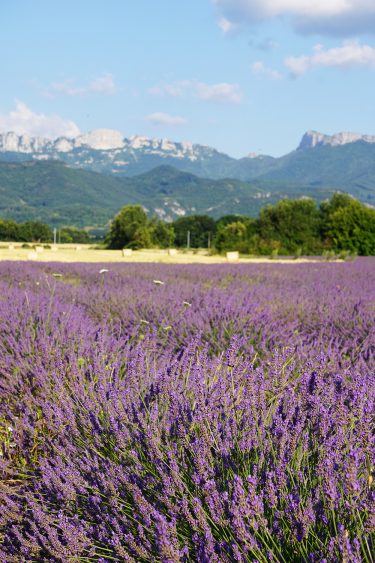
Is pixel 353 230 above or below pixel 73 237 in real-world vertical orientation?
below

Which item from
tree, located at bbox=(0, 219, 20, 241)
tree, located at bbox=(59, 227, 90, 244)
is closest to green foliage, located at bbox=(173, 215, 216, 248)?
tree, located at bbox=(59, 227, 90, 244)

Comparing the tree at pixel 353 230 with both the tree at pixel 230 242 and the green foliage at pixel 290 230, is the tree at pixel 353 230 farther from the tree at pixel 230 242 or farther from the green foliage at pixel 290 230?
the tree at pixel 230 242

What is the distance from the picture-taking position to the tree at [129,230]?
160ft

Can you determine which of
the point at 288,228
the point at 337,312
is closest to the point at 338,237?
the point at 288,228

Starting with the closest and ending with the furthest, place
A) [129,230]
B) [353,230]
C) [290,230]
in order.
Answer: [353,230] → [290,230] → [129,230]

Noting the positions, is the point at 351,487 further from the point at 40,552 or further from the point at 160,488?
the point at 40,552

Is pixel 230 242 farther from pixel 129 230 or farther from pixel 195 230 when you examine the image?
pixel 195 230

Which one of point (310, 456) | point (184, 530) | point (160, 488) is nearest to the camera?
point (184, 530)

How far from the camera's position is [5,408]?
2.51m

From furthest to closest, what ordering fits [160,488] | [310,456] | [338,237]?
1. [338,237]
2. [310,456]
3. [160,488]

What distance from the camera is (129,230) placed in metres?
50.8

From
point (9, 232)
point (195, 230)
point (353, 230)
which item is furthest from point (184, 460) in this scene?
point (195, 230)

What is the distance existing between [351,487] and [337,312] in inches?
123

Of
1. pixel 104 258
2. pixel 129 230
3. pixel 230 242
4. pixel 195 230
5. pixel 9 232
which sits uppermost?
pixel 195 230
